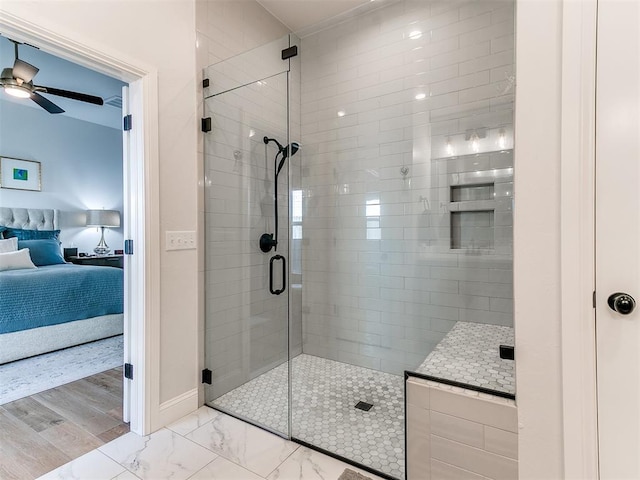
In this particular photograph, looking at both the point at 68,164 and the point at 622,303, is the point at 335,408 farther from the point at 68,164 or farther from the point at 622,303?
the point at 68,164

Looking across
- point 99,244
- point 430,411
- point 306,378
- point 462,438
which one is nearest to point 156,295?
point 306,378

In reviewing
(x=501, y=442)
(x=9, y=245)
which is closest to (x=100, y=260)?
(x=9, y=245)

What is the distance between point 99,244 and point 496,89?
599cm

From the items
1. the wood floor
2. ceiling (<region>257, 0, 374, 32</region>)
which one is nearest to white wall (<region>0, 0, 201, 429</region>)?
the wood floor

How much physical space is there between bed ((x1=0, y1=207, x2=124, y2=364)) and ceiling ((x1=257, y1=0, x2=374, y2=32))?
10.1 feet

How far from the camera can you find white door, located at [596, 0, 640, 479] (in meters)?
0.98

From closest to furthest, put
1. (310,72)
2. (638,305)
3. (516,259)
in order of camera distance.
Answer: (638,305) < (516,259) < (310,72)

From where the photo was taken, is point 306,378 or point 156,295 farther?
point 306,378

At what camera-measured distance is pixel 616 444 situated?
3.27 feet

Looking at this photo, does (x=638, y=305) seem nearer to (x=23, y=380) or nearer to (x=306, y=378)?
(x=306, y=378)

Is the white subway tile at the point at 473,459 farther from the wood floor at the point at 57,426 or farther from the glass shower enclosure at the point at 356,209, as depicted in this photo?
the wood floor at the point at 57,426

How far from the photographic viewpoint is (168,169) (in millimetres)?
1984

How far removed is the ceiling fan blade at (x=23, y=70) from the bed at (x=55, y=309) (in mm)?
1697

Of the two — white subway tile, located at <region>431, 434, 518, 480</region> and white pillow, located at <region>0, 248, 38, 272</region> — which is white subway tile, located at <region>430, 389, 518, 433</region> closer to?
white subway tile, located at <region>431, 434, 518, 480</region>
